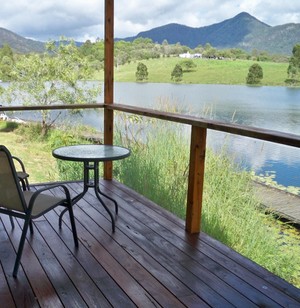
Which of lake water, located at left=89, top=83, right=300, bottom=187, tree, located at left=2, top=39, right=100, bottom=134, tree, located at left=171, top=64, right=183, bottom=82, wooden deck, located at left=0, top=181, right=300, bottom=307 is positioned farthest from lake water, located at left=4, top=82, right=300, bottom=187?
tree, located at left=2, top=39, right=100, bottom=134

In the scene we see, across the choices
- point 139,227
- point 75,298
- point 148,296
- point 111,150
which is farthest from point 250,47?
point 75,298

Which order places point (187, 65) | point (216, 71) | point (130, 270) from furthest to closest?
1. point (187, 65)
2. point (216, 71)
3. point (130, 270)

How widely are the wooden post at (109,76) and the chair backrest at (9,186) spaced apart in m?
2.41

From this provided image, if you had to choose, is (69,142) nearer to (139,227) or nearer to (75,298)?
(139,227)

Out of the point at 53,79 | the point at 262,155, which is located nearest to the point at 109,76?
the point at 53,79

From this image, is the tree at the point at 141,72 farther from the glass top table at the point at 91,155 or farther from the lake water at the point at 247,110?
the glass top table at the point at 91,155

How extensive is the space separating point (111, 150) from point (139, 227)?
31.3 inches

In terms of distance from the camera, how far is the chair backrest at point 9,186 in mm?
2367

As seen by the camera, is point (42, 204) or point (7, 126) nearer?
point (42, 204)

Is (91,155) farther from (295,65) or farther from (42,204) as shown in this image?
(295,65)

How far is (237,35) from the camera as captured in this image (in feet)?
11.4

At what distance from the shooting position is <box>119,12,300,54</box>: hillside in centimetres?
302

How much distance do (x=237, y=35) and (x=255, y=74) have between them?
56 centimetres

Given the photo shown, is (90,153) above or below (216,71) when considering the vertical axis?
below
